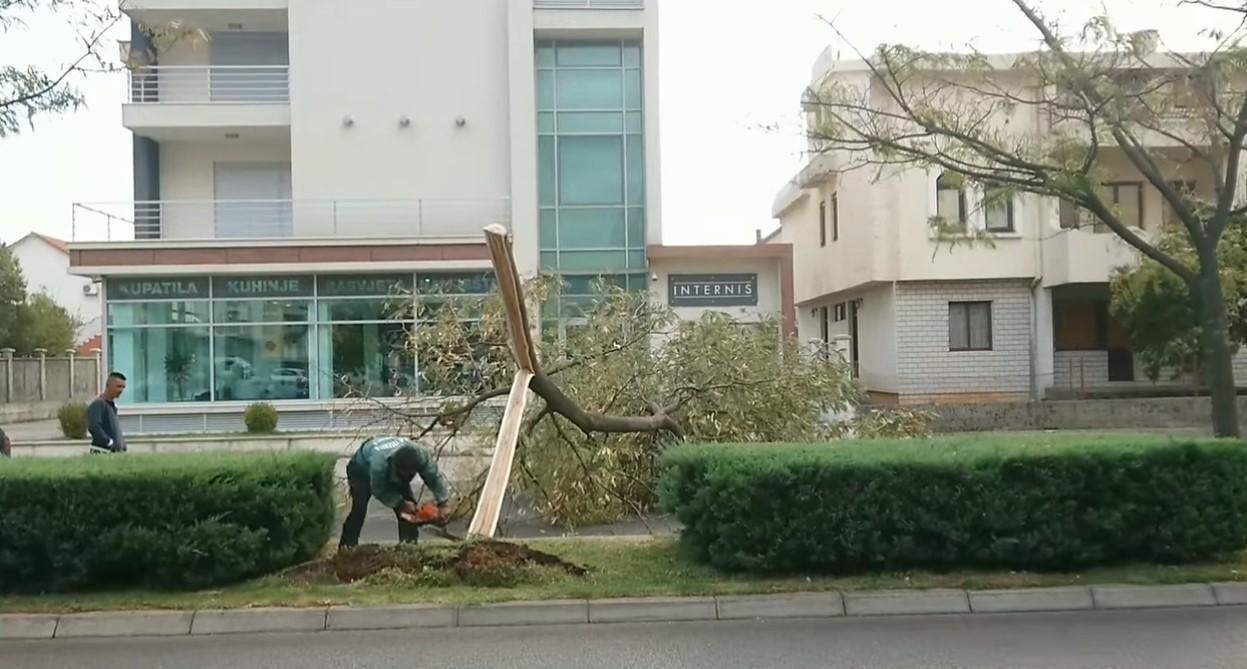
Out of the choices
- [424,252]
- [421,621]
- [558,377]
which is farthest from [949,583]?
[424,252]

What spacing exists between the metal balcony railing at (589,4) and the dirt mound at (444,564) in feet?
59.5

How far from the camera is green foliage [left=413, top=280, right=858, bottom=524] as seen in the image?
11.7 metres

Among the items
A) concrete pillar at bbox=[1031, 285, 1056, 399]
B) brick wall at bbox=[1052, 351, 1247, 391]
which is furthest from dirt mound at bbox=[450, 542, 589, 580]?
brick wall at bbox=[1052, 351, 1247, 391]

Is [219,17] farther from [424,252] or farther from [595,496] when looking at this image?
[595,496]

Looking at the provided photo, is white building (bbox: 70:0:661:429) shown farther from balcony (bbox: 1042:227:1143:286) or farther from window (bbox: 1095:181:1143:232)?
window (bbox: 1095:181:1143:232)

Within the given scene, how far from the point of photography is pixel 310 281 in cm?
2314

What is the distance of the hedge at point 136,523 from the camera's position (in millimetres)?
8102

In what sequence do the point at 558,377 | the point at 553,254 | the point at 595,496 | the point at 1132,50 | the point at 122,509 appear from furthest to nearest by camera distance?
1. the point at 553,254
2. the point at 558,377
3. the point at 595,496
4. the point at 1132,50
5. the point at 122,509

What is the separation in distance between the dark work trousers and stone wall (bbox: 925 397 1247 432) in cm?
1486

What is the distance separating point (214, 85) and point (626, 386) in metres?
16.9

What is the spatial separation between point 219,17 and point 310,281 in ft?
22.4

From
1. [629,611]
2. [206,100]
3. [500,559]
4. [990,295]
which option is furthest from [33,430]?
[629,611]

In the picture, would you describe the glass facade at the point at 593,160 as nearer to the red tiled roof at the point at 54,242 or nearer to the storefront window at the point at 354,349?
the storefront window at the point at 354,349

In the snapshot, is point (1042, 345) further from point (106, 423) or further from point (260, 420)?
point (106, 423)
